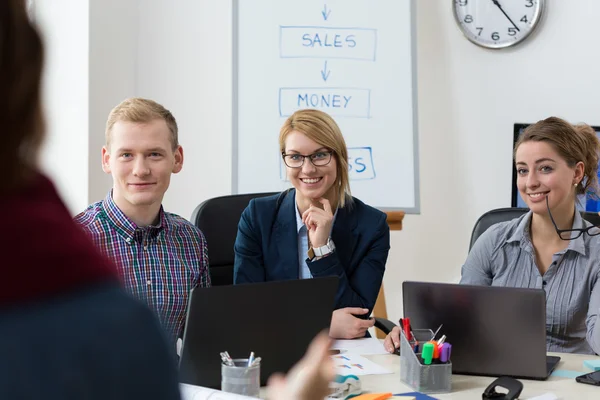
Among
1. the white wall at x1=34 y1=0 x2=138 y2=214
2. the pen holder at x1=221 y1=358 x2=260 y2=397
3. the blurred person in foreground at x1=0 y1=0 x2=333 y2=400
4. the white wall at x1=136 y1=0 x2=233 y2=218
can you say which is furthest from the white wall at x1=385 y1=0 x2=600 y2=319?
the blurred person in foreground at x1=0 y1=0 x2=333 y2=400

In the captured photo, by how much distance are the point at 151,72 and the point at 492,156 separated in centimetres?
164

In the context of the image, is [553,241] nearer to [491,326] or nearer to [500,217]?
[500,217]

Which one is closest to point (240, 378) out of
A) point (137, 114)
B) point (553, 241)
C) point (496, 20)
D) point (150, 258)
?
point (150, 258)

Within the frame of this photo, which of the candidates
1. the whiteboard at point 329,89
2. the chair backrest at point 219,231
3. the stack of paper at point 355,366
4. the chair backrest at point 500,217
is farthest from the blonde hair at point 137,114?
the whiteboard at point 329,89

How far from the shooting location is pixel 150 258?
1.80 metres

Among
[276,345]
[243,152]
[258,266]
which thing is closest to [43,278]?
[276,345]

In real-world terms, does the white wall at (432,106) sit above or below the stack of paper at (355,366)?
above

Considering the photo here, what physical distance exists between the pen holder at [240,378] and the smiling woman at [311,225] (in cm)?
74

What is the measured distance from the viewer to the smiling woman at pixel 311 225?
2.01m

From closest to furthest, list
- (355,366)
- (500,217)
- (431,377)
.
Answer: (431,377) < (355,366) < (500,217)

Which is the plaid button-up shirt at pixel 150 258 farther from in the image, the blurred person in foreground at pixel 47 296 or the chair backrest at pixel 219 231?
the blurred person in foreground at pixel 47 296

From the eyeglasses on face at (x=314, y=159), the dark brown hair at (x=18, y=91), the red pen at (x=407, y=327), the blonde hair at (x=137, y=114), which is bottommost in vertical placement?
the red pen at (x=407, y=327)

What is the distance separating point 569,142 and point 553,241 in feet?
0.96

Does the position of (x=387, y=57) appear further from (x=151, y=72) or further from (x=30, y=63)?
(x=30, y=63)
